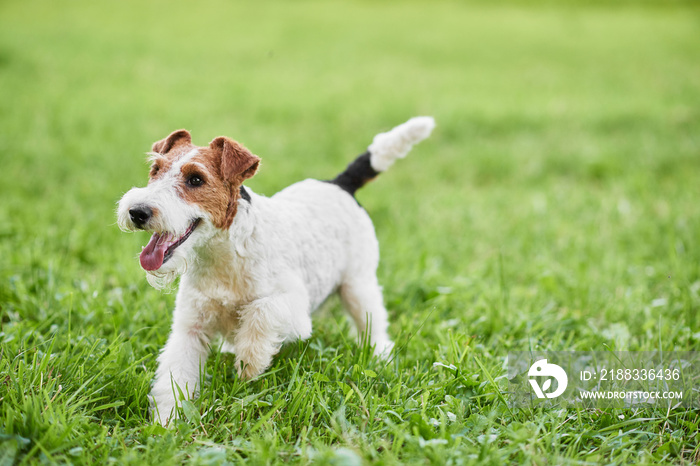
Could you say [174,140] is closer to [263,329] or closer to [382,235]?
[263,329]

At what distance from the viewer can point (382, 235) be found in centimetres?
605

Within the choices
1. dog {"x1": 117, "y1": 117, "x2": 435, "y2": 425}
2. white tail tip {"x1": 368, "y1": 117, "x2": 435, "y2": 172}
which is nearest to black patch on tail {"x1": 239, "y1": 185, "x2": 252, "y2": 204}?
dog {"x1": 117, "y1": 117, "x2": 435, "y2": 425}

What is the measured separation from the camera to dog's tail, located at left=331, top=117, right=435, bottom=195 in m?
3.73

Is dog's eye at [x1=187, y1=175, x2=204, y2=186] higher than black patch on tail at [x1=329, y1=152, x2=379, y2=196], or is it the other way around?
dog's eye at [x1=187, y1=175, x2=204, y2=186]

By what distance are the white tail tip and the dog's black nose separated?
1.72m

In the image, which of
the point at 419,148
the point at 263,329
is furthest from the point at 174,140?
the point at 419,148

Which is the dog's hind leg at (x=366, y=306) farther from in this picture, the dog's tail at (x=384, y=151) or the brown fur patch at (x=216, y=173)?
the brown fur patch at (x=216, y=173)

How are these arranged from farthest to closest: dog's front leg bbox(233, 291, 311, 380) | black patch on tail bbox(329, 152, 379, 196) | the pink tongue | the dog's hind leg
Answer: black patch on tail bbox(329, 152, 379, 196), the dog's hind leg, dog's front leg bbox(233, 291, 311, 380), the pink tongue

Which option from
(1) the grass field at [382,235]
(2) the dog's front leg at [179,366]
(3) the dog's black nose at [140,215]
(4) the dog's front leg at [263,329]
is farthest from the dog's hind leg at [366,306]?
(3) the dog's black nose at [140,215]

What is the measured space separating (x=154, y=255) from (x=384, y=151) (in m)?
1.73

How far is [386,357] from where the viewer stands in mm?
3377

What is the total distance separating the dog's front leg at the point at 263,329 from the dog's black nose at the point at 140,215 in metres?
0.71

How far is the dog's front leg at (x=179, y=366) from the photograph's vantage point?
9.16ft

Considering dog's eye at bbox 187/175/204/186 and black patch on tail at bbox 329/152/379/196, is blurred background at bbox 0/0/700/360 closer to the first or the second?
dog's eye at bbox 187/175/204/186
